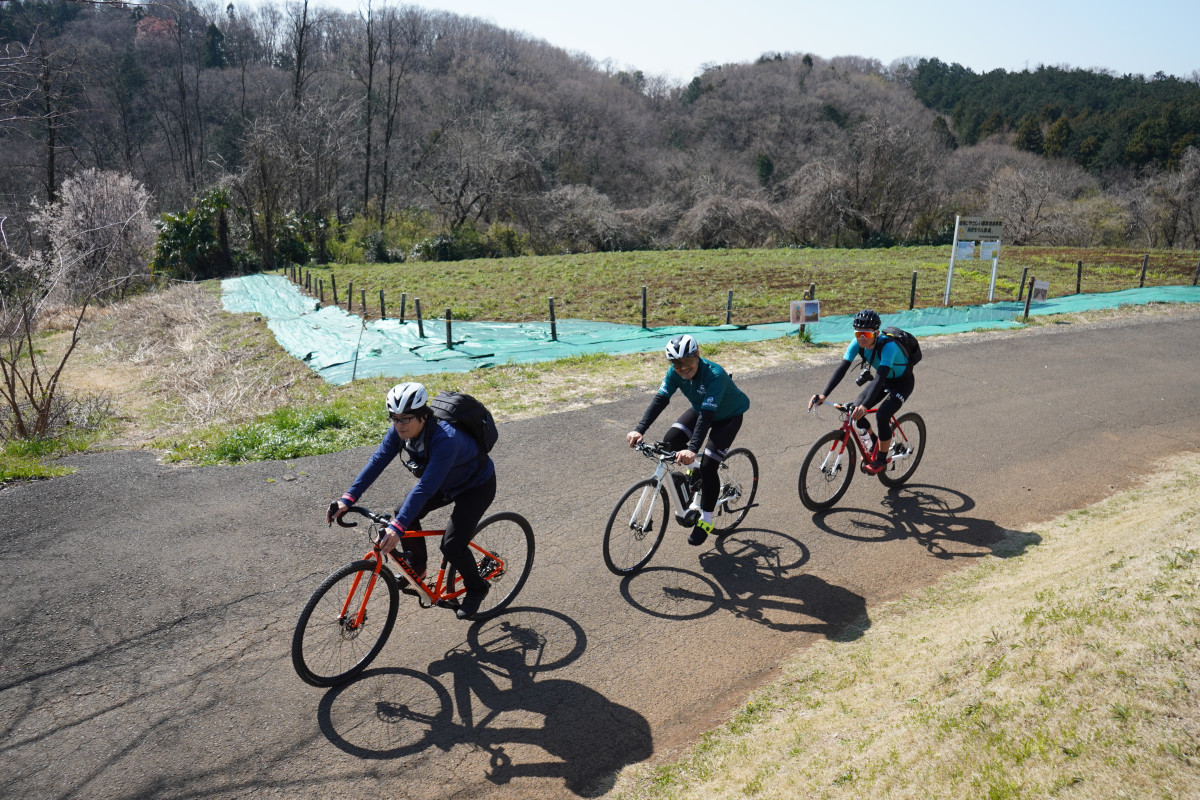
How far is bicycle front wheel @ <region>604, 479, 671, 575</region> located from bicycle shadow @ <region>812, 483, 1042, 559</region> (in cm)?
193

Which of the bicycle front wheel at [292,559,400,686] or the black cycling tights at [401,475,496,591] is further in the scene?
the black cycling tights at [401,475,496,591]

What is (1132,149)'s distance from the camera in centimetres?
6006

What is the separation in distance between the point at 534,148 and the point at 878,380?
185ft

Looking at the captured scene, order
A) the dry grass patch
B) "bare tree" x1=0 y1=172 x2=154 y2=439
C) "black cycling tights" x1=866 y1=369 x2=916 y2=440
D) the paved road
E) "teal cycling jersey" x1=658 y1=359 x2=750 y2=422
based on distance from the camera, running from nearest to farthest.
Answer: the paved road, "teal cycling jersey" x1=658 y1=359 x2=750 y2=422, "black cycling tights" x1=866 y1=369 x2=916 y2=440, "bare tree" x1=0 y1=172 x2=154 y2=439, the dry grass patch

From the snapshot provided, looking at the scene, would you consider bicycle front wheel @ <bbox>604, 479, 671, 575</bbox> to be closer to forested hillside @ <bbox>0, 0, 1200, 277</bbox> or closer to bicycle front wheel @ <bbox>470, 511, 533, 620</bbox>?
bicycle front wheel @ <bbox>470, 511, 533, 620</bbox>

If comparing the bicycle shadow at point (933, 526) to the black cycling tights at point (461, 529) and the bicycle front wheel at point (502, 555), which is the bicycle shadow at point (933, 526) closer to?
the bicycle front wheel at point (502, 555)

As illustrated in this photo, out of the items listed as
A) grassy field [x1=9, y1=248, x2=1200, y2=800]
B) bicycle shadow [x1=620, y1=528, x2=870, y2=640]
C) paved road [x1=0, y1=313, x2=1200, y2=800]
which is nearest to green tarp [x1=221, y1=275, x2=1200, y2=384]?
grassy field [x1=9, y1=248, x2=1200, y2=800]

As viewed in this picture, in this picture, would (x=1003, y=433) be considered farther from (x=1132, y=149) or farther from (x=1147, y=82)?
(x=1147, y=82)

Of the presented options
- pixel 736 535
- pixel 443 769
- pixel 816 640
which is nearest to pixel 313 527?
pixel 443 769

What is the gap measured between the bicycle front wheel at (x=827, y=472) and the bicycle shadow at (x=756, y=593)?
0.80 metres

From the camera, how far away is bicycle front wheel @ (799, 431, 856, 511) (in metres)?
7.02

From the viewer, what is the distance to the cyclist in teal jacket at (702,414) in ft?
18.6

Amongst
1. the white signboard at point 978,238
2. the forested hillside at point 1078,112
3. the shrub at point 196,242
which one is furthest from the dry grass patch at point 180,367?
the forested hillside at point 1078,112

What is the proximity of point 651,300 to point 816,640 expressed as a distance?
1863 centimetres
